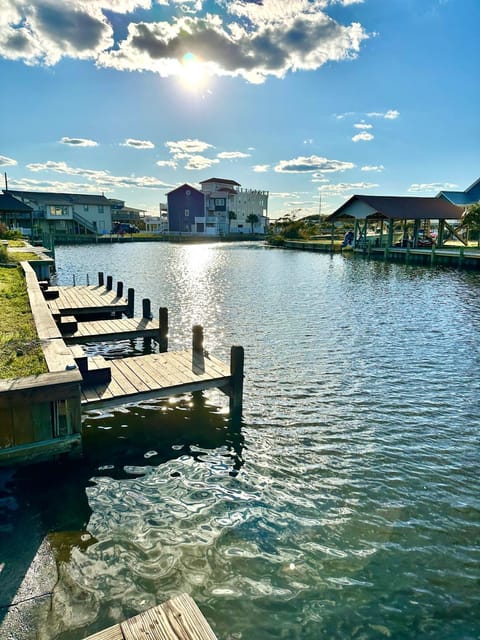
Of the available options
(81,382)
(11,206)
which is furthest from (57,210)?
(81,382)

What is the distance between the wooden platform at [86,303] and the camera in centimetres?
1488

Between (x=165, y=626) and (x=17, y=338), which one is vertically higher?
(x=17, y=338)

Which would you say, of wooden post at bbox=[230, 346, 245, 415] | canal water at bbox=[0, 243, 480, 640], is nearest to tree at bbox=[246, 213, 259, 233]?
canal water at bbox=[0, 243, 480, 640]

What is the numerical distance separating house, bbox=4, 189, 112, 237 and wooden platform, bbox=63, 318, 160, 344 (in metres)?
61.2

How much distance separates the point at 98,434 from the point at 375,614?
548 centimetres

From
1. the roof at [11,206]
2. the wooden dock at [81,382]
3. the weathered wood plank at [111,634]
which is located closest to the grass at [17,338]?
the wooden dock at [81,382]

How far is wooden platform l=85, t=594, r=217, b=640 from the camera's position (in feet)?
8.24

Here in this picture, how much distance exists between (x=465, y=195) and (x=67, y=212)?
211 ft

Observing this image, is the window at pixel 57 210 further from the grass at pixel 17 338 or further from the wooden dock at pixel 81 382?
the wooden dock at pixel 81 382

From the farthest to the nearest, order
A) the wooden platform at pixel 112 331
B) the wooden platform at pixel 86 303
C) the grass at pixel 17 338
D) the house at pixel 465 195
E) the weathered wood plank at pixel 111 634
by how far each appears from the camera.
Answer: the house at pixel 465 195 < the wooden platform at pixel 86 303 < the wooden platform at pixel 112 331 < the grass at pixel 17 338 < the weathered wood plank at pixel 111 634

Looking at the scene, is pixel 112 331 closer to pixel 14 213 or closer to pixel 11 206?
pixel 11 206

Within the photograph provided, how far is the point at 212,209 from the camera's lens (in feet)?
322

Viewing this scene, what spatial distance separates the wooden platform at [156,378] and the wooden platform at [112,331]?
287cm

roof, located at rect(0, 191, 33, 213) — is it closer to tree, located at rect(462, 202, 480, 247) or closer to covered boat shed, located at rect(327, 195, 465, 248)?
covered boat shed, located at rect(327, 195, 465, 248)
